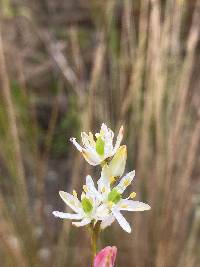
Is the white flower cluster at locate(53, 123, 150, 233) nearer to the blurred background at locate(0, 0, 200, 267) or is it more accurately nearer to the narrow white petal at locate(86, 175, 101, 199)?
the narrow white petal at locate(86, 175, 101, 199)

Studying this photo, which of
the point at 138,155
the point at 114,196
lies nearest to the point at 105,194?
the point at 114,196

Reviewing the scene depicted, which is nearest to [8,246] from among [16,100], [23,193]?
[23,193]

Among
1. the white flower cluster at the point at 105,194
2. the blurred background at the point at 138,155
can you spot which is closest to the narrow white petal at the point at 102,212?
the white flower cluster at the point at 105,194

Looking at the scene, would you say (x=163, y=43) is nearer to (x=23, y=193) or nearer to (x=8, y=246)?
(x=23, y=193)

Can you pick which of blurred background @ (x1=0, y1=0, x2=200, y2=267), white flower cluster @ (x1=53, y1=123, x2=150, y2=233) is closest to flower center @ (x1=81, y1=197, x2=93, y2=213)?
white flower cluster @ (x1=53, y1=123, x2=150, y2=233)

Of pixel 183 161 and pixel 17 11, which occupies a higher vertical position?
pixel 17 11

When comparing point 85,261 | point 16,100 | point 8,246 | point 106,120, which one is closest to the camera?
point 8,246
